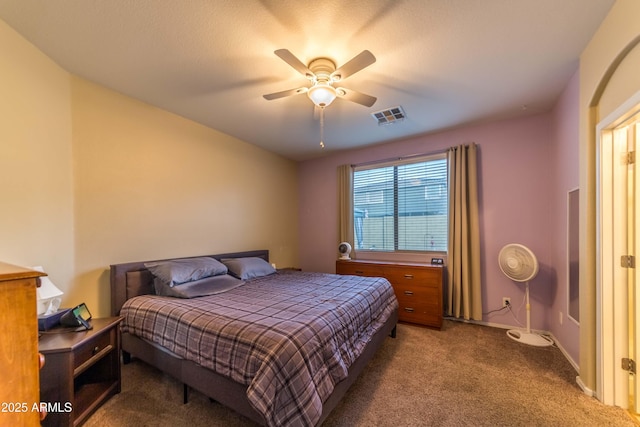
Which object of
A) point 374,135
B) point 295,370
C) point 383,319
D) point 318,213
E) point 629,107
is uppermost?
point 374,135

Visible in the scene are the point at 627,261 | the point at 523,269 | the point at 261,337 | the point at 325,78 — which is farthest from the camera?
the point at 523,269

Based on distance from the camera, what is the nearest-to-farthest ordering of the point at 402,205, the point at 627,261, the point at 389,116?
the point at 627,261, the point at 389,116, the point at 402,205

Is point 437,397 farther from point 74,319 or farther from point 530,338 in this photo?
point 74,319

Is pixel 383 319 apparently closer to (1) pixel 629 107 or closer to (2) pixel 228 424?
(2) pixel 228 424

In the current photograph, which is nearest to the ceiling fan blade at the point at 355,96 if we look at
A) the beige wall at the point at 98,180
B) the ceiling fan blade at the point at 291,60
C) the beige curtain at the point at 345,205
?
the ceiling fan blade at the point at 291,60

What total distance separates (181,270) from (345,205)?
107 inches

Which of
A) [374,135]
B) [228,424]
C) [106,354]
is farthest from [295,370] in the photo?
[374,135]

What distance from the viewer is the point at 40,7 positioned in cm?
156

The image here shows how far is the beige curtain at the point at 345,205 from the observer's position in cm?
439

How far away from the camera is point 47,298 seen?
1789mm

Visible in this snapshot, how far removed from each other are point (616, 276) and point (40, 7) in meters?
4.18

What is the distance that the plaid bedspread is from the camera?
1.33 m

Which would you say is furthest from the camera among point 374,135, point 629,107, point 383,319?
point 374,135

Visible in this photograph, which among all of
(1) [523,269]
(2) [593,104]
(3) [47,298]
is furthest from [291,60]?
(1) [523,269]
